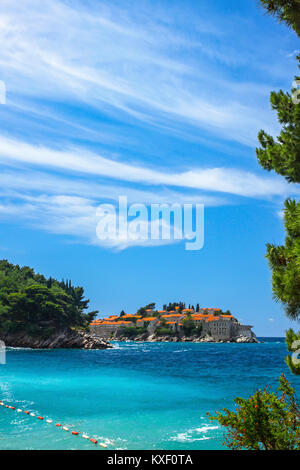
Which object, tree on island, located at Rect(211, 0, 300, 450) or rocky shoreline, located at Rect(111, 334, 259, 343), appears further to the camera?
rocky shoreline, located at Rect(111, 334, 259, 343)

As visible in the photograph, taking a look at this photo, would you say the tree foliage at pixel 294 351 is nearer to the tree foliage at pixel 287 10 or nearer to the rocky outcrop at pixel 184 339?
the tree foliage at pixel 287 10

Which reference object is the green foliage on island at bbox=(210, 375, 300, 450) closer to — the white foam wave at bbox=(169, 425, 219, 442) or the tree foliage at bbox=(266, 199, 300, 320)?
the tree foliage at bbox=(266, 199, 300, 320)

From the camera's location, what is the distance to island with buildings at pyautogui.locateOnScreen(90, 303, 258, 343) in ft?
502

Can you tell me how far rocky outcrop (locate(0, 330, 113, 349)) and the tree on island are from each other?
8839 centimetres

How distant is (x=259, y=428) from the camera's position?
7.35 meters

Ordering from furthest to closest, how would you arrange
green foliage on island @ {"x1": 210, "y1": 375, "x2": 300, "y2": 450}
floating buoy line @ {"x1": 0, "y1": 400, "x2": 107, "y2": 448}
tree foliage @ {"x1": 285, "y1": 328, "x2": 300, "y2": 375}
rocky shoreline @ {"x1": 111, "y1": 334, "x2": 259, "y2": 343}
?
rocky shoreline @ {"x1": 111, "y1": 334, "x2": 259, "y2": 343} < floating buoy line @ {"x1": 0, "y1": 400, "x2": 107, "y2": 448} < tree foliage @ {"x1": 285, "y1": 328, "x2": 300, "y2": 375} < green foliage on island @ {"x1": 210, "y1": 375, "x2": 300, "y2": 450}

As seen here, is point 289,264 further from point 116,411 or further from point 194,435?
point 116,411

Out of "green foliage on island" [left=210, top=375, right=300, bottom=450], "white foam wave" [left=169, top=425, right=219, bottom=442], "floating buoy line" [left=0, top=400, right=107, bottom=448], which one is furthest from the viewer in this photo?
"white foam wave" [left=169, top=425, right=219, bottom=442]

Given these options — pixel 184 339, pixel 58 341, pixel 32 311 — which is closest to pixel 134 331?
pixel 184 339

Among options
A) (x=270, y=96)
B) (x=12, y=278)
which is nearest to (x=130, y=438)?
(x=270, y=96)

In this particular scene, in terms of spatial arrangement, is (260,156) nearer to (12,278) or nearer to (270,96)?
(270,96)

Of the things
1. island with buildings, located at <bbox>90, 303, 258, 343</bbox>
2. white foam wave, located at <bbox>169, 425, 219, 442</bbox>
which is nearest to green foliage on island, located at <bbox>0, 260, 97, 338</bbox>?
island with buildings, located at <bbox>90, 303, 258, 343</bbox>

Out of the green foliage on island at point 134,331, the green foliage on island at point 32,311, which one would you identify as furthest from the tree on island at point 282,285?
the green foliage on island at point 134,331
